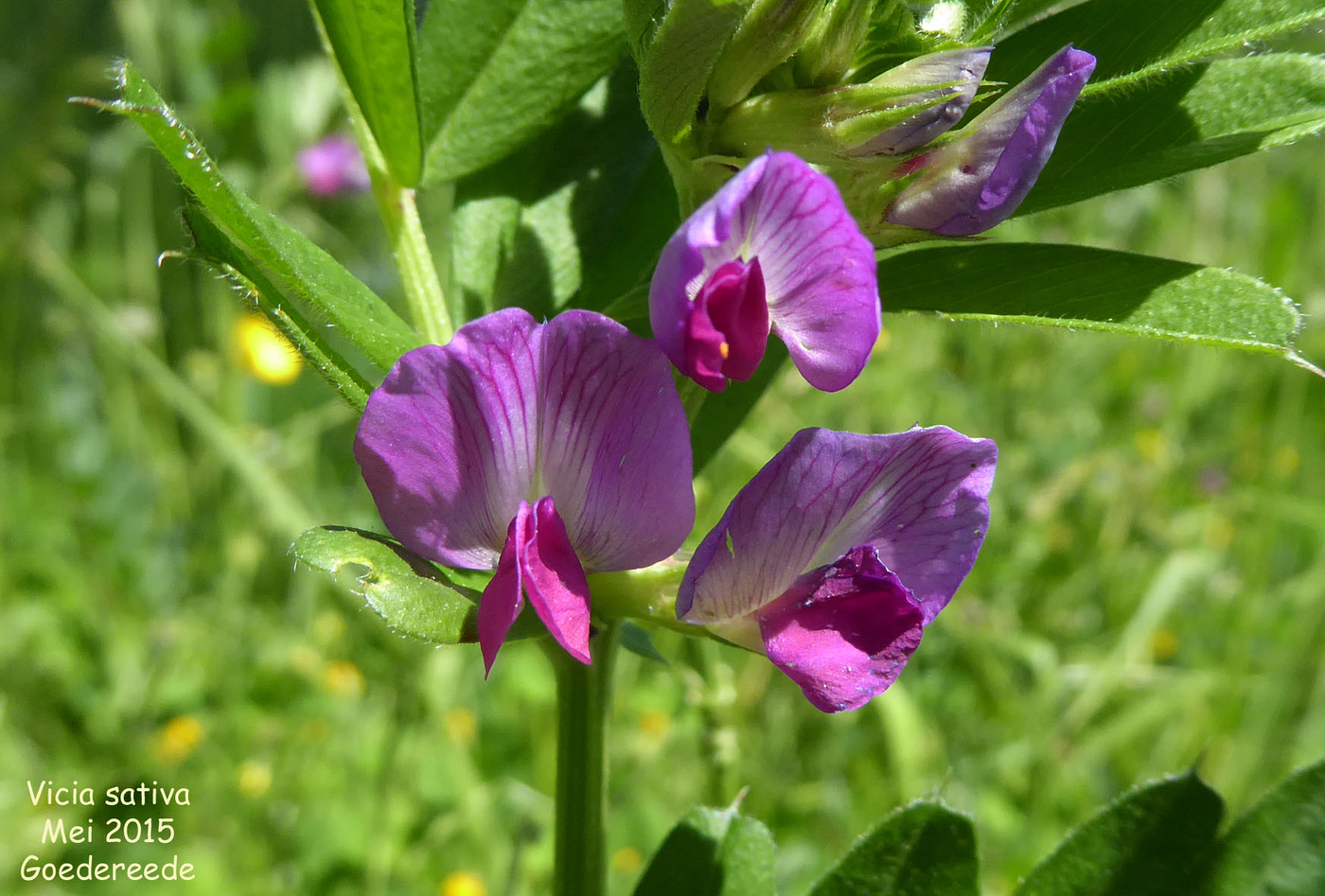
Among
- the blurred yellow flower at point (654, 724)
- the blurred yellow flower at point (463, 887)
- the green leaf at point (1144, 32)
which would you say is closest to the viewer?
the green leaf at point (1144, 32)

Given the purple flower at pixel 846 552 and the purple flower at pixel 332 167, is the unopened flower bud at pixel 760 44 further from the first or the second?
the purple flower at pixel 332 167

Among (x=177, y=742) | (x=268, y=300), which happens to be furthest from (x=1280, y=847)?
(x=177, y=742)

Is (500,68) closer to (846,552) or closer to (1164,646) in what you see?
(846,552)

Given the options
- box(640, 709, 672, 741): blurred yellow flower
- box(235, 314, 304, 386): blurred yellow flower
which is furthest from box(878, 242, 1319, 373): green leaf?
box(235, 314, 304, 386): blurred yellow flower

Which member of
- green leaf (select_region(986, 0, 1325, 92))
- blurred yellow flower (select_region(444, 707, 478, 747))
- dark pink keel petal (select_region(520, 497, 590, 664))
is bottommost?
blurred yellow flower (select_region(444, 707, 478, 747))

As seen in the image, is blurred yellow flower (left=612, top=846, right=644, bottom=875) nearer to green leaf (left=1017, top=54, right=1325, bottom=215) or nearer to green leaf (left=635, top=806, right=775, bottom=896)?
green leaf (left=635, top=806, right=775, bottom=896)

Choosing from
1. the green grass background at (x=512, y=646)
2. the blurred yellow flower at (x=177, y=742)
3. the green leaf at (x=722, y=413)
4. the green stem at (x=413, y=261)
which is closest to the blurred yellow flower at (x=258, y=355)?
the green grass background at (x=512, y=646)

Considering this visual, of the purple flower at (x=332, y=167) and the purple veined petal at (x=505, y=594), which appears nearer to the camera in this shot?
the purple veined petal at (x=505, y=594)
